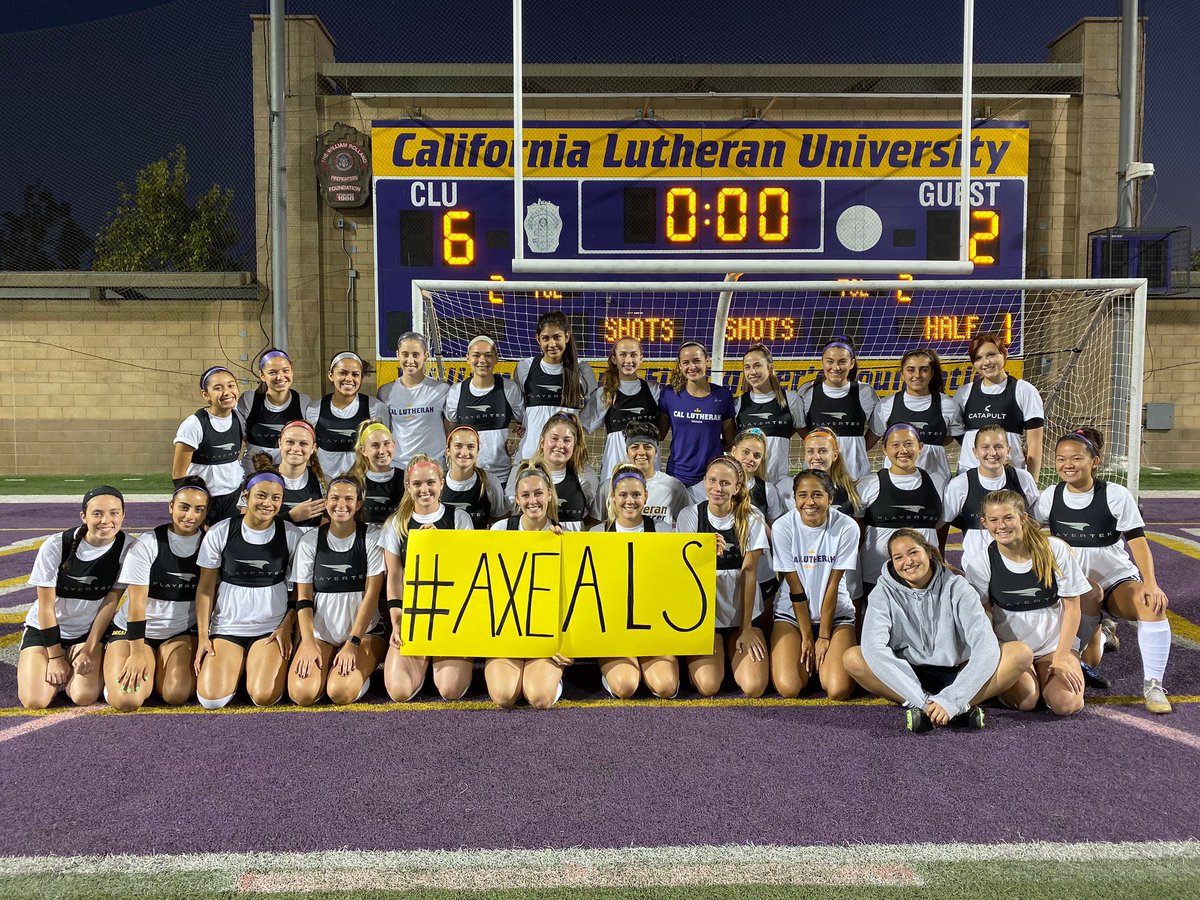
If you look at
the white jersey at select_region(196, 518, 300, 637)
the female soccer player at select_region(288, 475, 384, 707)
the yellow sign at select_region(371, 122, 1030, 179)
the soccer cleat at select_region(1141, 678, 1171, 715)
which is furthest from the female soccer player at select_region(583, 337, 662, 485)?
the yellow sign at select_region(371, 122, 1030, 179)

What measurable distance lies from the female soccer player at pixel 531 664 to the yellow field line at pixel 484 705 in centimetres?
8

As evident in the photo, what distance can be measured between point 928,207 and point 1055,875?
9115 mm

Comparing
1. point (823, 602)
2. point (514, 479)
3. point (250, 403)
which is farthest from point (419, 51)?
point (823, 602)

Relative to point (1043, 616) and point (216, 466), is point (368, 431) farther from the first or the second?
point (1043, 616)

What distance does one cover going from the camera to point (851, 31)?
12.0 meters

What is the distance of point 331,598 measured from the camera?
3.71 m

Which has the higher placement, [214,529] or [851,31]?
[851,31]

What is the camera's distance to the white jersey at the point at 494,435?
498cm

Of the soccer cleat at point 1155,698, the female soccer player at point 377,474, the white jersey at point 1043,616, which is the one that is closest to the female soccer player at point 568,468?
the female soccer player at point 377,474

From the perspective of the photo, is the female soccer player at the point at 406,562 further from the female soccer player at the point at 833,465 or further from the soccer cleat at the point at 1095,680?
the soccer cleat at the point at 1095,680

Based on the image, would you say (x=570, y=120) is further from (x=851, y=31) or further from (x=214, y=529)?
(x=214, y=529)

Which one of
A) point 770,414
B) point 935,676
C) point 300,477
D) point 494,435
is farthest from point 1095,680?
point 300,477

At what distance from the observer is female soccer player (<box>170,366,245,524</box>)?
179 inches

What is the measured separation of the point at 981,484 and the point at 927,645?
3.69ft
